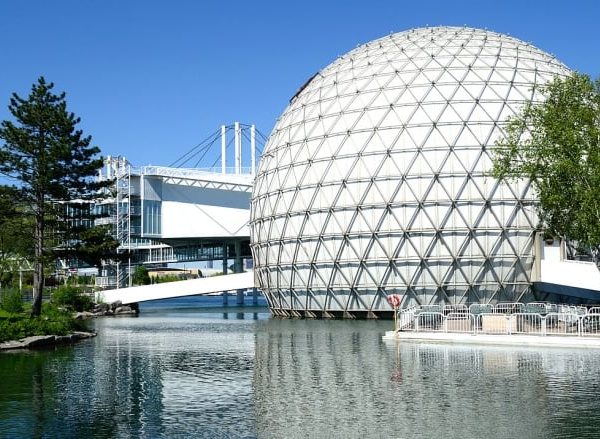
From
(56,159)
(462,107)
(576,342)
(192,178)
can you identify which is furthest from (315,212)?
(192,178)

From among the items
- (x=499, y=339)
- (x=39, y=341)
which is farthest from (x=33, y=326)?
(x=499, y=339)

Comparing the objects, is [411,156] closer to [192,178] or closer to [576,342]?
[576,342]

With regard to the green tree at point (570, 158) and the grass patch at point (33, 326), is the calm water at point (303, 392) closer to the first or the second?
the grass patch at point (33, 326)

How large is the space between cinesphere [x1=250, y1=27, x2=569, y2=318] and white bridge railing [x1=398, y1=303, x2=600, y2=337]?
1199 centimetres

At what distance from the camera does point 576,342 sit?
31.0 meters

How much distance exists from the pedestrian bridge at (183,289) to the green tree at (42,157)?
21498 mm

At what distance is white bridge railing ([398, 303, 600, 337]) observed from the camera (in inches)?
1313

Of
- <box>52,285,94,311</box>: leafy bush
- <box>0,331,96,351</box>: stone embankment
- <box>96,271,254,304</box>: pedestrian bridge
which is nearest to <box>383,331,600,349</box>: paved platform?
<box>0,331,96,351</box>: stone embankment

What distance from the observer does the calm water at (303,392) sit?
1605 centimetres

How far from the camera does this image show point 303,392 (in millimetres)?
20406

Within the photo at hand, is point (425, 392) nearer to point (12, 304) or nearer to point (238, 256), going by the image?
point (12, 304)

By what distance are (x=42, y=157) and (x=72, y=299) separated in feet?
81.0

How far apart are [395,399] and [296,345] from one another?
1528cm

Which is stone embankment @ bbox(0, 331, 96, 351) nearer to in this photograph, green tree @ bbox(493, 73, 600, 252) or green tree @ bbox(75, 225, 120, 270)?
green tree @ bbox(75, 225, 120, 270)
